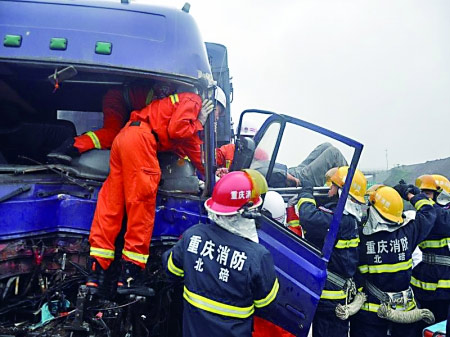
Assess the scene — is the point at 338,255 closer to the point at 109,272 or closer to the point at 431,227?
the point at 431,227

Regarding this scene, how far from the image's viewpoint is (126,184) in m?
2.58

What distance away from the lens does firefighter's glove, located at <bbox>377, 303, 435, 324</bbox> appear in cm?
348

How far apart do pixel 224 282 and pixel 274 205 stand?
4.47 feet

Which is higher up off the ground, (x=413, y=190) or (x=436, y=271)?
(x=413, y=190)

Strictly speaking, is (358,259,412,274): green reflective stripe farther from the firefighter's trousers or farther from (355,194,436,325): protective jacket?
the firefighter's trousers

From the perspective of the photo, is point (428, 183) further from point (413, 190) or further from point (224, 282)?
point (224, 282)

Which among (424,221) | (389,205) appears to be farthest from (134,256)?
(424,221)

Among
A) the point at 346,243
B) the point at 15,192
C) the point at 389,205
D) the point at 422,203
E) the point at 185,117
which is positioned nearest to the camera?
the point at 15,192

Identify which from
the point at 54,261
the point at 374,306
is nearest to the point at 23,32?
the point at 54,261

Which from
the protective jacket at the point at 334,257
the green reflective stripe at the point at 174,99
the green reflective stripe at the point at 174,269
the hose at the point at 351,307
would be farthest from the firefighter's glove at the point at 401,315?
the green reflective stripe at the point at 174,99

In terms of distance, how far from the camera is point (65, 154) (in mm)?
2898

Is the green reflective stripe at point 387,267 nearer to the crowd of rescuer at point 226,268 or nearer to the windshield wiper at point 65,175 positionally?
the crowd of rescuer at point 226,268

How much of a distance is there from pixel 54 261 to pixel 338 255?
2.34 m

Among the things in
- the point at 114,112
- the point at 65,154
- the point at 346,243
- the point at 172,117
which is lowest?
the point at 346,243
